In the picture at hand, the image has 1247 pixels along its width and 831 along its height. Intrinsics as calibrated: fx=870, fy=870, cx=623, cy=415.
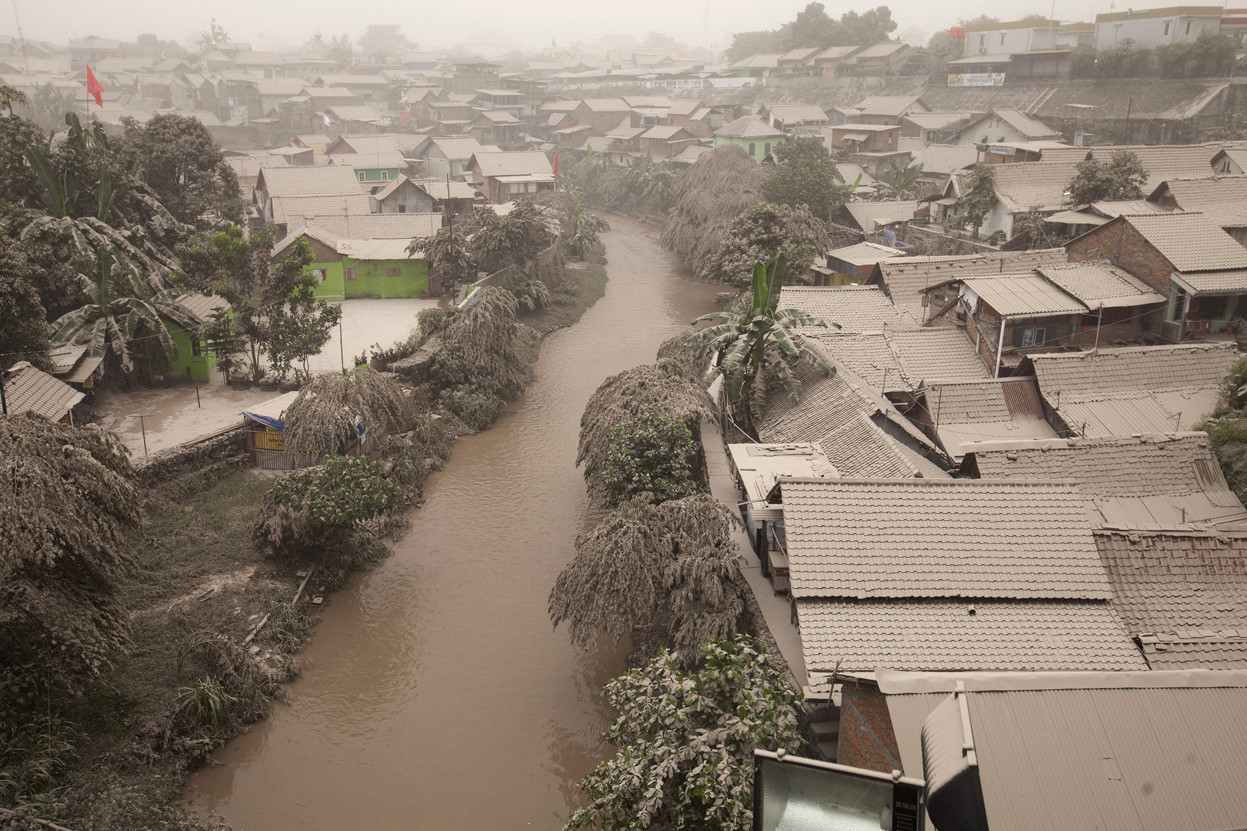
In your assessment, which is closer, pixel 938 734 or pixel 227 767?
pixel 938 734

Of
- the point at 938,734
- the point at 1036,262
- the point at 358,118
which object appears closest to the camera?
the point at 938,734

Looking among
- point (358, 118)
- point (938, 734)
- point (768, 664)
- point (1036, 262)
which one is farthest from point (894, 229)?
point (358, 118)

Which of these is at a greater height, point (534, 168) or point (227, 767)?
point (534, 168)

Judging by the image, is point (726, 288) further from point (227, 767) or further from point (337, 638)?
point (227, 767)

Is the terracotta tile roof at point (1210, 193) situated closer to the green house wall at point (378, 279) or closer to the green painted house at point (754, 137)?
the green house wall at point (378, 279)

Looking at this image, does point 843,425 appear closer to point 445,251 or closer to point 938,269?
point 938,269

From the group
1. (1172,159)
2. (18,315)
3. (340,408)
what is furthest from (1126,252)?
(18,315)
